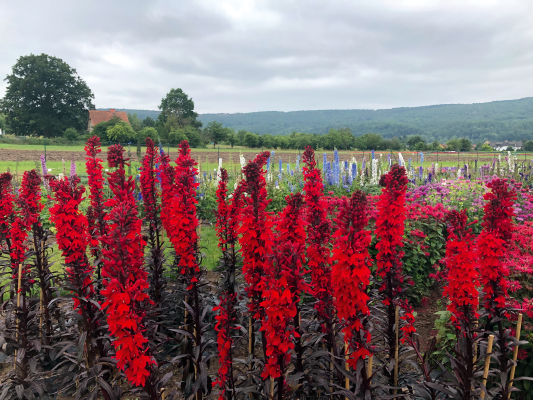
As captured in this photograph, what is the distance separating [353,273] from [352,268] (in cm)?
10

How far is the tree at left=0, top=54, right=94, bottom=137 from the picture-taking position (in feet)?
188

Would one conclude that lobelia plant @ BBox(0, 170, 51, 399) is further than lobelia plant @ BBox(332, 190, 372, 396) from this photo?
Yes

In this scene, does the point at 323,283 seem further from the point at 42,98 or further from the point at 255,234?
the point at 42,98

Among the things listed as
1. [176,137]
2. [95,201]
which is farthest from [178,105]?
[95,201]

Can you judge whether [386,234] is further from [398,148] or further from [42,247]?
[398,148]

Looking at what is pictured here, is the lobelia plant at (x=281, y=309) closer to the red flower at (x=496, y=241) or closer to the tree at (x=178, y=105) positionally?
the red flower at (x=496, y=241)

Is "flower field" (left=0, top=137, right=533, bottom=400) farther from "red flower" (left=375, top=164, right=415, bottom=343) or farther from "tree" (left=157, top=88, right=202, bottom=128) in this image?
"tree" (left=157, top=88, right=202, bottom=128)

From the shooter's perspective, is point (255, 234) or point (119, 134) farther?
point (119, 134)

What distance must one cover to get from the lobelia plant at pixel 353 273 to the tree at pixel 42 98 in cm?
6799

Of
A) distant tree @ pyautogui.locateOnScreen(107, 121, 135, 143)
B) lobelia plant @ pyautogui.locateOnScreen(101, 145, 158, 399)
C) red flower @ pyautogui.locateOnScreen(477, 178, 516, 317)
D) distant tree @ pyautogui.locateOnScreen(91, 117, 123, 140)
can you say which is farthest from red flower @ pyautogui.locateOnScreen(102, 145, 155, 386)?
distant tree @ pyautogui.locateOnScreen(91, 117, 123, 140)

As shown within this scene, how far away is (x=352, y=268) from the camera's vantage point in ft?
7.44

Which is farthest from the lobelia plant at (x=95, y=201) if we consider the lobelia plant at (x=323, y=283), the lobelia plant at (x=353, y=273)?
the lobelia plant at (x=353, y=273)

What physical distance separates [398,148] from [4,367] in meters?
56.8

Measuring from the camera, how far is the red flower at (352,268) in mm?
2172
